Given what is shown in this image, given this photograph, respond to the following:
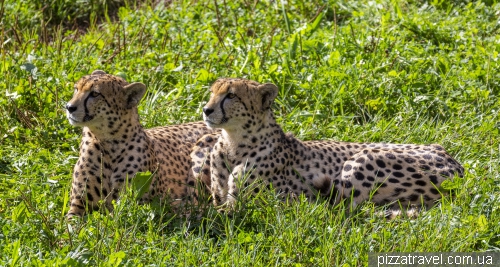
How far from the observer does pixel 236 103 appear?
19.1ft

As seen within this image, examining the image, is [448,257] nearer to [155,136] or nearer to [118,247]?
[118,247]

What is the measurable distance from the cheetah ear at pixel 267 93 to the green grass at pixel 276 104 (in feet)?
2.07

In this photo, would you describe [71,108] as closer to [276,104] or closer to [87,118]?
[87,118]

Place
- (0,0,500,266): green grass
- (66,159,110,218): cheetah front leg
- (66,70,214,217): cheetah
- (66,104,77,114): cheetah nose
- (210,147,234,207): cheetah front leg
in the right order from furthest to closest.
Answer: (210,147,234,207): cheetah front leg < (66,159,110,218): cheetah front leg < (66,70,214,217): cheetah < (66,104,77,114): cheetah nose < (0,0,500,266): green grass

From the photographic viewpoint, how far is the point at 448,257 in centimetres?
507

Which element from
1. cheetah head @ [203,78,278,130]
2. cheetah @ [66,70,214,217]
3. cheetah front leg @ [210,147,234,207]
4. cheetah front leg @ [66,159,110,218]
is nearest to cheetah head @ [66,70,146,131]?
cheetah @ [66,70,214,217]

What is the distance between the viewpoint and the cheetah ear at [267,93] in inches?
233

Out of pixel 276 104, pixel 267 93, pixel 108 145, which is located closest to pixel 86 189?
pixel 108 145

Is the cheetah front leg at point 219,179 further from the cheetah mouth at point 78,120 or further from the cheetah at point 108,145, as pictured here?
the cheetah mouth at point 78,120

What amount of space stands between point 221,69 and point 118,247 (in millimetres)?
2971

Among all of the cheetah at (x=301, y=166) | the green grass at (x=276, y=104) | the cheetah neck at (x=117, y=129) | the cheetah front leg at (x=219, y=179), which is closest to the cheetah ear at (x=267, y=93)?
the cheetah at (x=301, y=166)

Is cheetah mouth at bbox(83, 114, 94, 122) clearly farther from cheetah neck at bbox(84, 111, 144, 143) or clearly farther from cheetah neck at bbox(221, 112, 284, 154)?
cheetah neck at bbox(221, 112, 284, 154)

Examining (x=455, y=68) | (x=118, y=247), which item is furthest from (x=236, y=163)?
(x=455, y=68)

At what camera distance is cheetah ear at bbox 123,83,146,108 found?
5.86 meters
